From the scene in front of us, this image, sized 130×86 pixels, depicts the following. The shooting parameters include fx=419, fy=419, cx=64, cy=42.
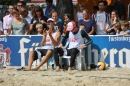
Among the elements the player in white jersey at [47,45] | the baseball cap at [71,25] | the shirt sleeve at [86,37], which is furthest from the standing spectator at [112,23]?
the player in white jersey at [47,45]

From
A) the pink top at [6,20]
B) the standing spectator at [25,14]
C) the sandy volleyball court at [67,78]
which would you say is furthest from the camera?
the pink top at [6,20]

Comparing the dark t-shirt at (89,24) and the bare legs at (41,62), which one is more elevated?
the dark t-shirt at (89,24)

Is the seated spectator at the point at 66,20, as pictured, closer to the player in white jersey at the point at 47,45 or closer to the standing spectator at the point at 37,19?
the player in white jersey at the point at 47,45

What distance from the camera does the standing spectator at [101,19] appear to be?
41.2 ft

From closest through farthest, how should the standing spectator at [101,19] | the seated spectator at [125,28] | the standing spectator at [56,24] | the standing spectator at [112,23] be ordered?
the seated spectator at [125,28] < the standing spectator at [56,24] < the standing spectator at [112,23] < the standing spectator at [101,19]

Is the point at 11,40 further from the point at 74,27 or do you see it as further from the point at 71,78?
the point at 71,78

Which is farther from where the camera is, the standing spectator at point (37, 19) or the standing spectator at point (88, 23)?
the standing spectator at point (37, 19)

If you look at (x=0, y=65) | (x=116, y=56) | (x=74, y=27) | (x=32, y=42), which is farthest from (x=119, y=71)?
(x=0, y=65)

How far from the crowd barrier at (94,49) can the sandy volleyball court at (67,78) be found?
41 centimetres

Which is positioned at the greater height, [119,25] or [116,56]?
[119,25]

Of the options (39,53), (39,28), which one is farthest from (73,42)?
(39,28)

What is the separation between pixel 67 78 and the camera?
33.1 feet

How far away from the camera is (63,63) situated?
40.6 ft

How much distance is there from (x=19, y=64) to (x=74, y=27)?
2314mm
